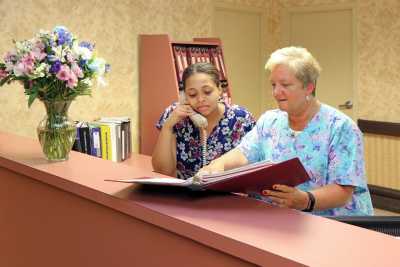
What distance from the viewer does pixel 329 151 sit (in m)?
1.94

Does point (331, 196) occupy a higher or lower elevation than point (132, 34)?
lower

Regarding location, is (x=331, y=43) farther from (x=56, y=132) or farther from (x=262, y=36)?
(x=56, y=132)

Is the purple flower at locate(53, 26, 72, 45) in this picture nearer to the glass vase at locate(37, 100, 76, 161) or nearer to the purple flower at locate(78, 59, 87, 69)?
the purple flower at locate(78, 59, 87, 69)

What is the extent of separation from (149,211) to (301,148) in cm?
92

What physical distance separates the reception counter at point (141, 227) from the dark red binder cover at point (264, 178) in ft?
0.13

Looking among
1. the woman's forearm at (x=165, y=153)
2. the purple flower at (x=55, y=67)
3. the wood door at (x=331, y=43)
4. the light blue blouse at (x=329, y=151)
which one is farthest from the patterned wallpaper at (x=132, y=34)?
the light blue blouse at (x=329, y=151)

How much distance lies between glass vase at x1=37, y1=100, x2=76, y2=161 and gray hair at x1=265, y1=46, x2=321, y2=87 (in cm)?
84

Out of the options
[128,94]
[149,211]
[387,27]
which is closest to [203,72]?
[149,211]

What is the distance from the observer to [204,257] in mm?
1120

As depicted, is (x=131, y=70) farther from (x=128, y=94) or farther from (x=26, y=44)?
(x=26, y=44)

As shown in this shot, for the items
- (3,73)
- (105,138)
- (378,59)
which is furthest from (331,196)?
(378,59)

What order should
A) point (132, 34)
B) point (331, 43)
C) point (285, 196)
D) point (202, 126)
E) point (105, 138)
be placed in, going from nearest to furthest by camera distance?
point (285, 196), point (202, 126), point (105, 138), point (132, 34), point (331, 43)

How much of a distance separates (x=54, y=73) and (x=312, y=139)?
994mm

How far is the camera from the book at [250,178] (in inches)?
47.1
